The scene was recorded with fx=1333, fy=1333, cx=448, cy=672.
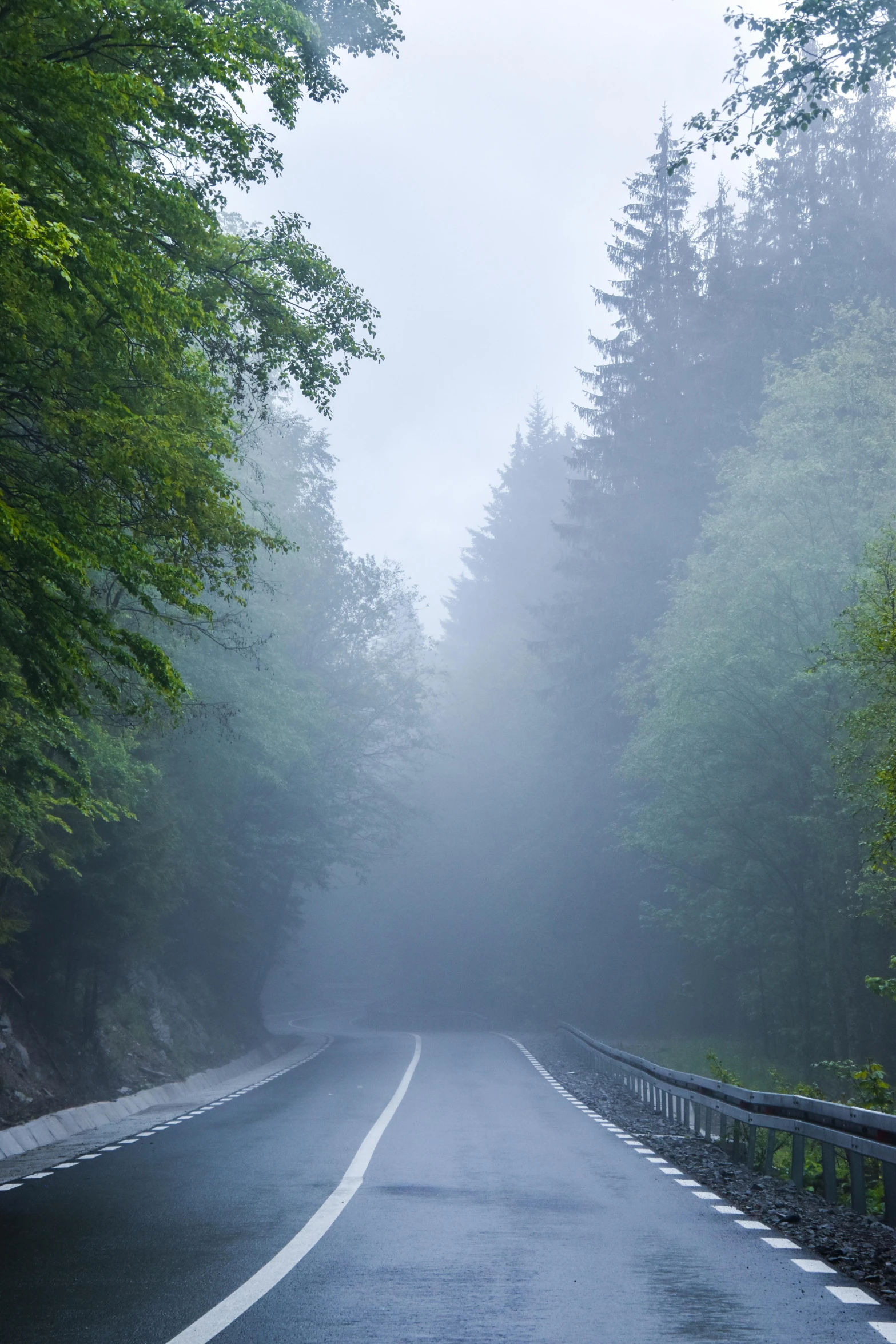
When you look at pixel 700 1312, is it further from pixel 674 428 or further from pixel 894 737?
pixel 674 428

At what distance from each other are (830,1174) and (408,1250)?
4.25 metres

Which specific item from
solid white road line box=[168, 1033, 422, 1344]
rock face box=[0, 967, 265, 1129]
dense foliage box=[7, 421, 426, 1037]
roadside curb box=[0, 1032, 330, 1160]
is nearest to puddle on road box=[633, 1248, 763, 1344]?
solid white road line box=[168, 1033, 422, 1344]

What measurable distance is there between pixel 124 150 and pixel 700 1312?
10.2 m

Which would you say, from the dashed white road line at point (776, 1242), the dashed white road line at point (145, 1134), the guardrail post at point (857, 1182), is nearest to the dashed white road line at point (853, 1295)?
the dashed white road line at point (776, 1242)

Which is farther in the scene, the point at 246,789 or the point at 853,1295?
the point at 246,789

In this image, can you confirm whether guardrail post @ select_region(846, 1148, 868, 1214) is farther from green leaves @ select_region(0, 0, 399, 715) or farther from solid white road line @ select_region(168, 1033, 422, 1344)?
green leaves @ select_region(0, 0, 399, 715)

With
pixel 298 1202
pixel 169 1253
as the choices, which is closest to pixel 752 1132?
pixel 298 1202

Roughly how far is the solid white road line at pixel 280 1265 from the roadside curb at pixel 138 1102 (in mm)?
4332

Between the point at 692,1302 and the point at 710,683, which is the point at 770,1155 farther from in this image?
the point at 710,683

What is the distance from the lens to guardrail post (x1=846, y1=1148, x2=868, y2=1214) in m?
10.4

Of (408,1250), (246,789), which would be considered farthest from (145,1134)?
(246,789)

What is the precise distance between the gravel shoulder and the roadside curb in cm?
765

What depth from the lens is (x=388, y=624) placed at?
5356 centimetres

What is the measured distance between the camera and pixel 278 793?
44.4 metres
